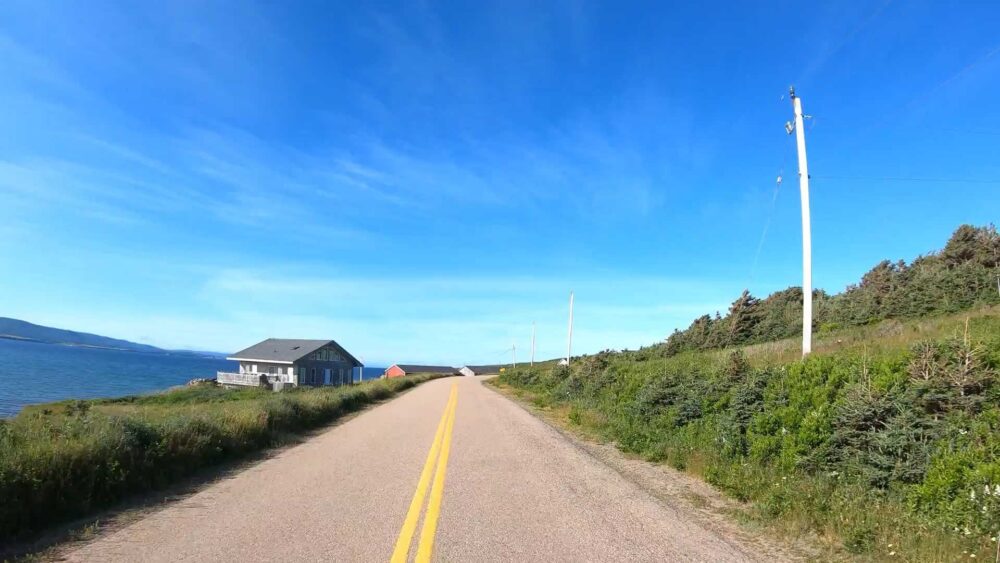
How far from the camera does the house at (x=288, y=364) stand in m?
61.5

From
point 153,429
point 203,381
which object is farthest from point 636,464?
point 203,381

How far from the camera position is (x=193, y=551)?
5145mm

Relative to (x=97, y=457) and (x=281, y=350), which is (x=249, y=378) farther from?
(x=97, y=457)

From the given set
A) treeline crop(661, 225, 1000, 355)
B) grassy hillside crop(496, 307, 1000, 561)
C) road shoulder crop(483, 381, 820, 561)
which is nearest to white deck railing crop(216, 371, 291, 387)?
treeline crop(661, 225, 1000, 355)

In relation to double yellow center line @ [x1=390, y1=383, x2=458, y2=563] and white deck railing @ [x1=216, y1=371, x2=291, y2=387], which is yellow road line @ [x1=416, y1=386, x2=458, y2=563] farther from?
white deck railing @ [x1=216, y1=371, x2=291, y2=387]

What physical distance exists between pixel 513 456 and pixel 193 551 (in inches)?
254

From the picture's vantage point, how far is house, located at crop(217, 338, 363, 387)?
61469mm

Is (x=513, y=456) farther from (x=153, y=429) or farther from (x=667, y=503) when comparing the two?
(x=153, y=429)

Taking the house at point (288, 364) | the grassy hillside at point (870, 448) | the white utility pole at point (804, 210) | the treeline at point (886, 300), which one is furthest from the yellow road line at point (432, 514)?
the house at point (288, 364)

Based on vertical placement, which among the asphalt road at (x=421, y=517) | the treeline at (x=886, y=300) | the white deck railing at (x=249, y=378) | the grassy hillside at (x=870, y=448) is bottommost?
the white deck railing at (x=249, y=378)

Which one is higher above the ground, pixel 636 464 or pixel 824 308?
pixel 824 308

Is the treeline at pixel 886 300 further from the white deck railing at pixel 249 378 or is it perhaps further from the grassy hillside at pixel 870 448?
the white deck railing at pixel 249 378

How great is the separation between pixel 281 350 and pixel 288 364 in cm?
479

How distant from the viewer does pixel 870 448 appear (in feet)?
23.1
